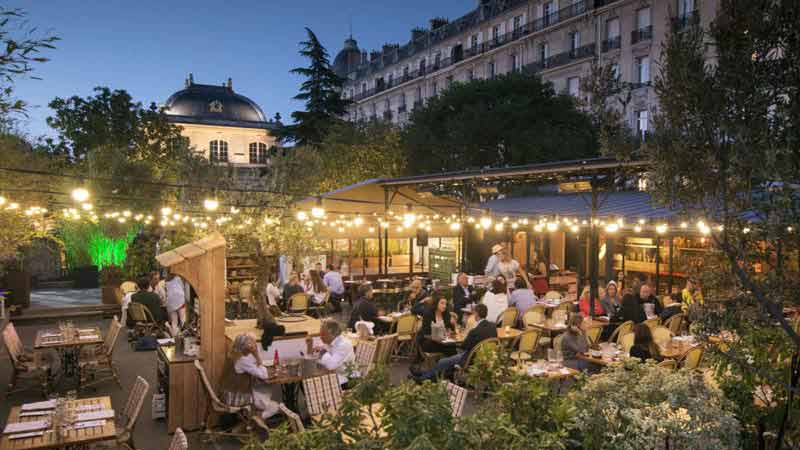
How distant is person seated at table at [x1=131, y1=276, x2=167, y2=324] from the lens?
11.5 meters

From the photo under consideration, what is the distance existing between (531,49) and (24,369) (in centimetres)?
3034

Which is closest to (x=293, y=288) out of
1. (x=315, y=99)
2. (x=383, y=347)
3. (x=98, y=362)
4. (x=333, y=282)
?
(x=333, y=282)

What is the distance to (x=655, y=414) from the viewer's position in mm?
3768

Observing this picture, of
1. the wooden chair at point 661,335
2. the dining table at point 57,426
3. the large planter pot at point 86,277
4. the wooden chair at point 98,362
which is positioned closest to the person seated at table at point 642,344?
the wooden chair at point 661,335

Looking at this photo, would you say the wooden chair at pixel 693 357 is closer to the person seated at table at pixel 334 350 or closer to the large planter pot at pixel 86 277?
the person seated at table at pixel 334 350

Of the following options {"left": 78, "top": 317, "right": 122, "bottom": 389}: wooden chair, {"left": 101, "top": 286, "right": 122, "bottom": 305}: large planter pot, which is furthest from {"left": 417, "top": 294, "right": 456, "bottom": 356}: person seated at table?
{"left": 101, "top": 286, "right": 122, "bottom": 305}: large planter pot

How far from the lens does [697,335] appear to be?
404 centimetres

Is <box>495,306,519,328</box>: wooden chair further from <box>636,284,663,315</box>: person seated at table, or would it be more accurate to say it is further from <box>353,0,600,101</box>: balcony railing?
<box>353,0,600,101</box>: balcony railing

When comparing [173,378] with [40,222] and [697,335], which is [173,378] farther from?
[40,222]

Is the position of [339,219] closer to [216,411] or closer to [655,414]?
[216,411]

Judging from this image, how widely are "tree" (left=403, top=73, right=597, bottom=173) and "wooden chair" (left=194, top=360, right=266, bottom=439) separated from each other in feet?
65.6

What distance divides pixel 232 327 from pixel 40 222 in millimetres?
8299

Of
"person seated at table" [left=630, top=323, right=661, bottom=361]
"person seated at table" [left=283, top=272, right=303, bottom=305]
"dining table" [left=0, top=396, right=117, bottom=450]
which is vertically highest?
"person seated at table" [left=283, top=272, right=303, bottom=305]

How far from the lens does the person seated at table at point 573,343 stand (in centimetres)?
793
